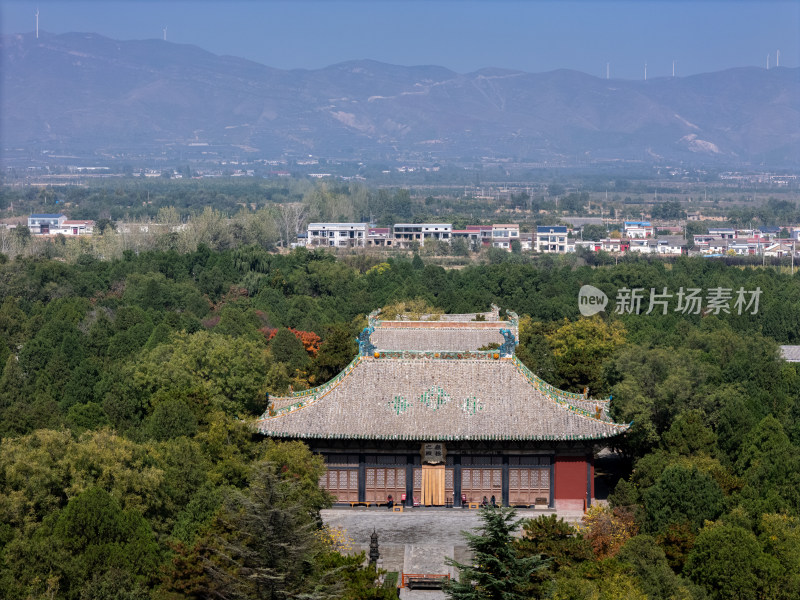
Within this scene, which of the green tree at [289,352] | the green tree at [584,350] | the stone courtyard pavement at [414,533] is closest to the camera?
the stone courtyard pavement at [414,533]

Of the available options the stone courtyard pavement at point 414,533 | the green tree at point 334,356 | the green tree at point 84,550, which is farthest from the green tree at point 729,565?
the green tree at point 334,356

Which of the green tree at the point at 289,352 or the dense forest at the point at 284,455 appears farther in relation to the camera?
the green tree at the point at 289,352

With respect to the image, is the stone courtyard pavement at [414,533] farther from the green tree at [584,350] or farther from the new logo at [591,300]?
the new logo at [591,300]

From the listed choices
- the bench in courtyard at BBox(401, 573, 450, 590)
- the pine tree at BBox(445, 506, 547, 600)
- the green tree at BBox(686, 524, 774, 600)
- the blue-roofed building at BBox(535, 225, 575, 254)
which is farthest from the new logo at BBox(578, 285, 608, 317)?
the blue-roofed building at BBox(535, 225, 575, 254)

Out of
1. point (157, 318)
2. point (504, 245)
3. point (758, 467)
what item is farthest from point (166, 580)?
point (504, 245)

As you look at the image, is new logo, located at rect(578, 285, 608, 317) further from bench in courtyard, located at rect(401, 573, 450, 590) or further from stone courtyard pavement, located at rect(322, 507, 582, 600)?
bench in courtyard, located at rect(401, 573, 450, 590)
